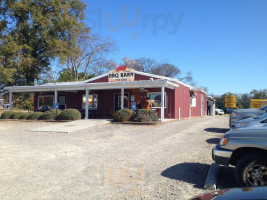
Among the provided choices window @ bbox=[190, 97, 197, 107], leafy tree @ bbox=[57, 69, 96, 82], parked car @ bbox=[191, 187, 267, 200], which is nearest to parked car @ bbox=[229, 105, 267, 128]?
parked car @ bbox=[191, 187, 267, 200]

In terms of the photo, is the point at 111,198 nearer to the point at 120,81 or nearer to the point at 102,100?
the point at 120,81

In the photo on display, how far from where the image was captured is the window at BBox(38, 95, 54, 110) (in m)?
24.4

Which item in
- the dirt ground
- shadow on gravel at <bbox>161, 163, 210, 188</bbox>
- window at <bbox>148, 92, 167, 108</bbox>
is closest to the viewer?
the dirt ground

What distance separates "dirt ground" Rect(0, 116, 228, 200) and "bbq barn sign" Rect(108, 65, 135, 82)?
9.70m

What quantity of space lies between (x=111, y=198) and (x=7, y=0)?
3177 centimetres

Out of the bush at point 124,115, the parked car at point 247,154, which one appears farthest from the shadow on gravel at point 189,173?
the bush at point 124,115

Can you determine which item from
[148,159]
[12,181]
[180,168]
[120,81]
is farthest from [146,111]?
[12,181]

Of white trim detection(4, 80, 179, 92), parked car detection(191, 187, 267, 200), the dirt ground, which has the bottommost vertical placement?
the dirt ground

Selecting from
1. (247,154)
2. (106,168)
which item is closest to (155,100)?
(106,168)

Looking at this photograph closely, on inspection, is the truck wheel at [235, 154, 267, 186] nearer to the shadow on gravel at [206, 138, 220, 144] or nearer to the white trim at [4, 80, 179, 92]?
the shadow on gravel at [206, 138, 220, 144]

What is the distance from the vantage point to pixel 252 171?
164 inches

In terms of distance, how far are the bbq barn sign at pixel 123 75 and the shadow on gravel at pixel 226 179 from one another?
45.8 feet

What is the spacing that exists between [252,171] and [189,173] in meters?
1.61

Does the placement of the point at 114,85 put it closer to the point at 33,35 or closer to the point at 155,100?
the point at 155,100
